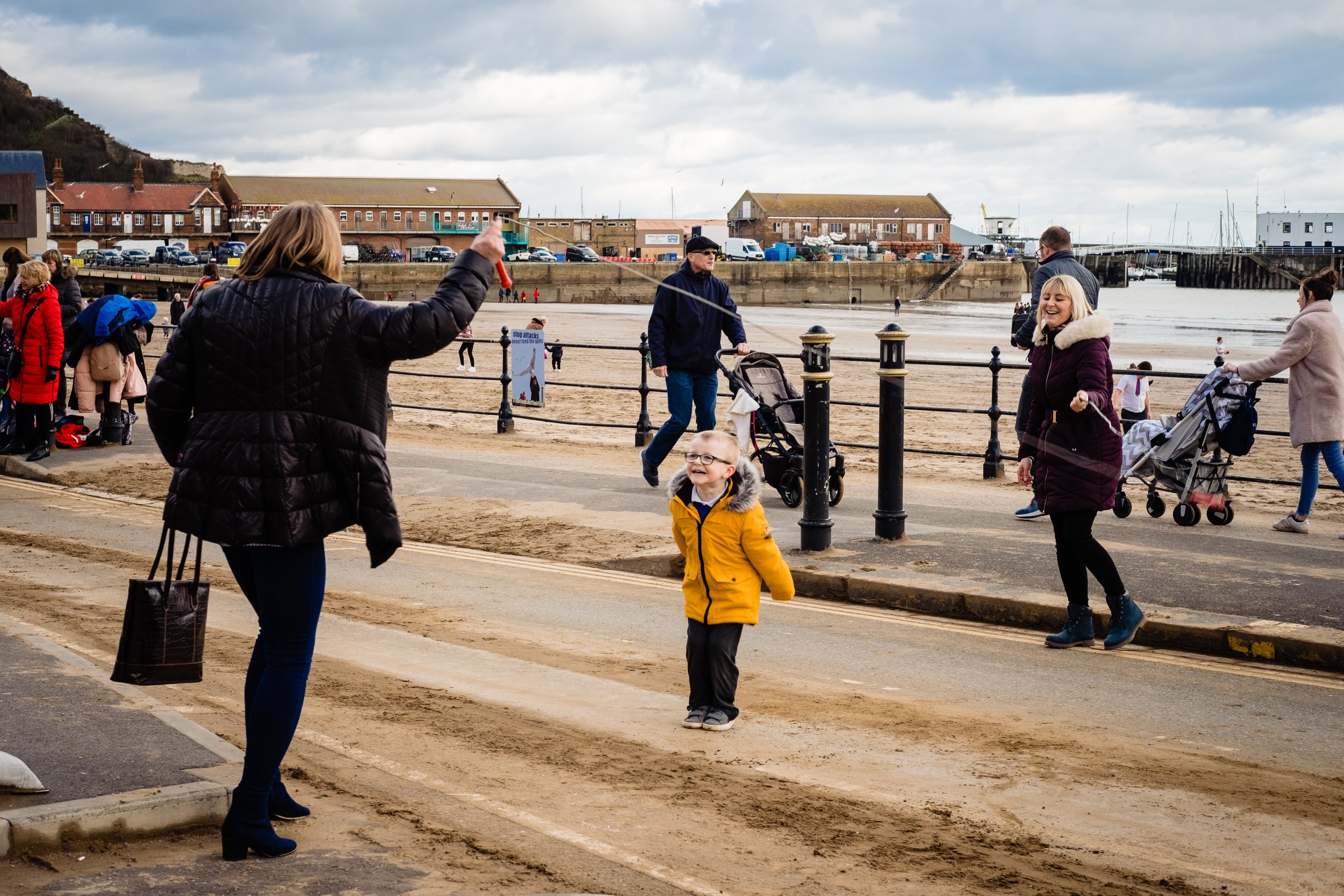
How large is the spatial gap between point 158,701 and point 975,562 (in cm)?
507

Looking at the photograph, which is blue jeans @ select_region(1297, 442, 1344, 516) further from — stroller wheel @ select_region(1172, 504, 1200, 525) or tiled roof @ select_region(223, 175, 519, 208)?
tiled roof @ select_region(223, 175, 519, 208)

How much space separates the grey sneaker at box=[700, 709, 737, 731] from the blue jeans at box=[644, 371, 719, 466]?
17.7 ft

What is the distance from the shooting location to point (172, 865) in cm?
369

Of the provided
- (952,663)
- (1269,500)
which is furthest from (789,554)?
(1269,500)

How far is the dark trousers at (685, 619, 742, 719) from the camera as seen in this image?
541 centimetres

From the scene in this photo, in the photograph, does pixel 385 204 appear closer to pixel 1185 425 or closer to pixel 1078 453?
pixel 1185 425

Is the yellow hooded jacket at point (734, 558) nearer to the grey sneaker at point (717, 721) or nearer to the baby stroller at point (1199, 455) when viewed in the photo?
the grey sneaker at point (717, 721)

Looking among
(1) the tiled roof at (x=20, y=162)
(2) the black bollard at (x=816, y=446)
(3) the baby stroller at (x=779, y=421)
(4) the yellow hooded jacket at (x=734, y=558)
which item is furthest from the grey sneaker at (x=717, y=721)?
A: (1) the tiled roof at (x=20, y=162)

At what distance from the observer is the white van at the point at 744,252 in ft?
328

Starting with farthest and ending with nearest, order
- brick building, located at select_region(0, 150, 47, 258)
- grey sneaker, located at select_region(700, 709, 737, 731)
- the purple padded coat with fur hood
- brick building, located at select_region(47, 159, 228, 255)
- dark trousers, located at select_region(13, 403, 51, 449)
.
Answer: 1. brick building, located at select_region(47, 159, 228, 255)
2. brick building, located at select_region(0, 150, 47, 258)
3. dark trousers, located at select_region(13, 403, 51, 449)
4. the purple padded coat with fur hood
5. grey sneaker, located at select_region(700, 709, 737, 731)

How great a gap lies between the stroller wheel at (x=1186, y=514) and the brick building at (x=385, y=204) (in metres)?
103

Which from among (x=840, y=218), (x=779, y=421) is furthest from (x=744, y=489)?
(x=840, y=218)

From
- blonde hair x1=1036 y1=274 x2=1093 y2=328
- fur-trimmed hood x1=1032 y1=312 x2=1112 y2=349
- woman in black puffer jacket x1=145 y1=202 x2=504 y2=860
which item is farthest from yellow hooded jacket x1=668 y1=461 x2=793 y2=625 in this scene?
blonde hair x1=1036 y1=274 x2=1093 y2=328

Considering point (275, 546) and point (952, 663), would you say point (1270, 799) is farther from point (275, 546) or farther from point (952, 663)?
point (275, 546)
